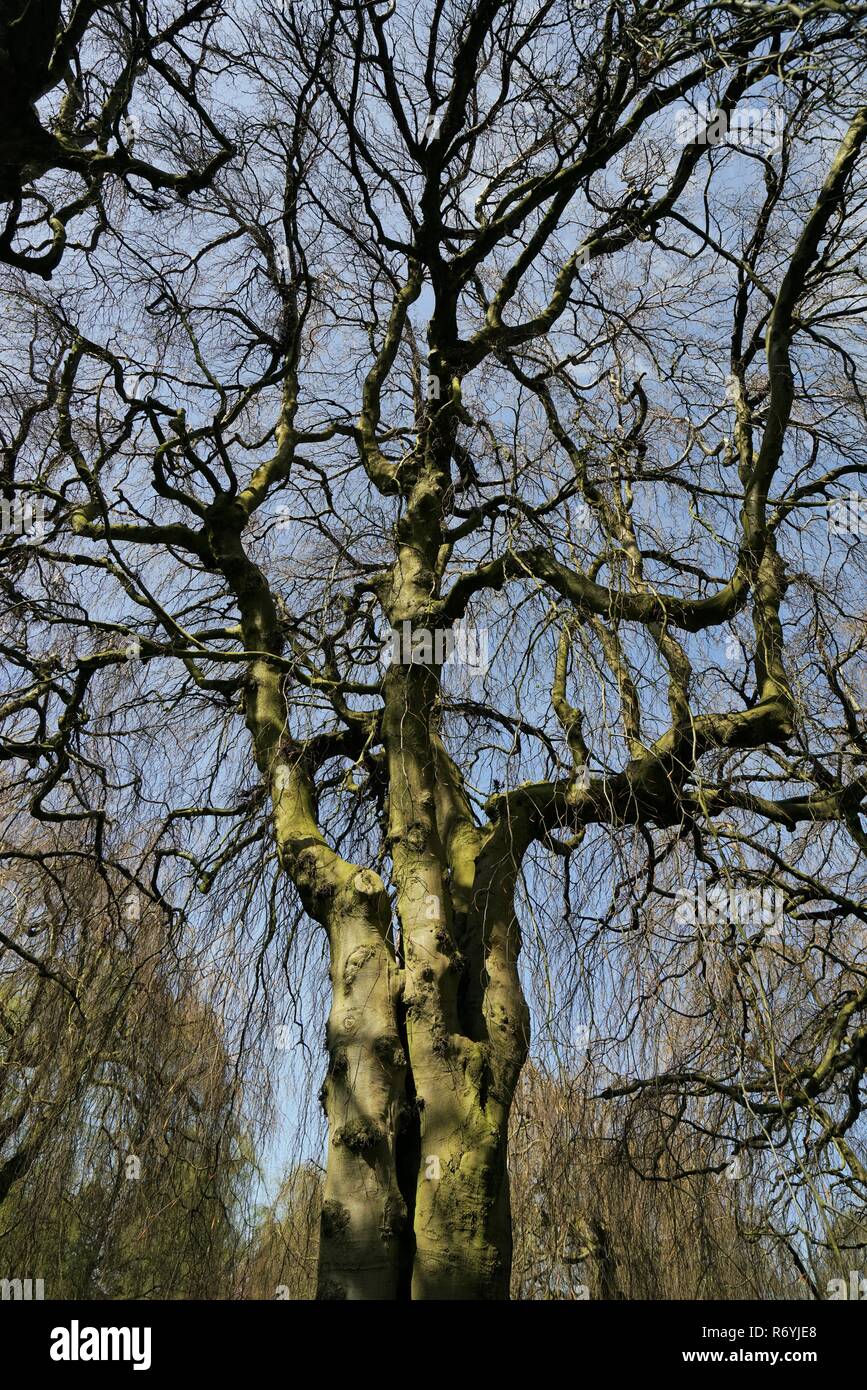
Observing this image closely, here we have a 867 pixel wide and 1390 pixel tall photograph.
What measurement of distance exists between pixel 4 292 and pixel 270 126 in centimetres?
113

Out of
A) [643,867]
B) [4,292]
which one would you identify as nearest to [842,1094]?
[643,867]

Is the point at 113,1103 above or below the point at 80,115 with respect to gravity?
below

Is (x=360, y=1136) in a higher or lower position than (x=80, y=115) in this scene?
lower

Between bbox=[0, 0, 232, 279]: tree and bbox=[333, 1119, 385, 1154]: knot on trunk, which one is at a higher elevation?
bbox=[0, 0, 232, 279]: tree

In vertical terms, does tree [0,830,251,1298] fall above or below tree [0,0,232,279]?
below

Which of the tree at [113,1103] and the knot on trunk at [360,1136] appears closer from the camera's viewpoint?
the knot on trunk at [360,1136]

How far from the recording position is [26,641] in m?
4.22

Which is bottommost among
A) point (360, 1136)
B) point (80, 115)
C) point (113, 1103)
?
point (360, 1136)

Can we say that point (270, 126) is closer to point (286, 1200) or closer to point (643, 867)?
point (643, 867)

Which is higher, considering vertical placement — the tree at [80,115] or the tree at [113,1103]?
the tree at [80,115]

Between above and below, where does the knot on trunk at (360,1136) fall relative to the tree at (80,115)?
below

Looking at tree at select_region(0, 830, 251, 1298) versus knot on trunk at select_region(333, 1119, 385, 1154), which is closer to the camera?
knot on trunk at select_region(333, 1119, 385, 1154)

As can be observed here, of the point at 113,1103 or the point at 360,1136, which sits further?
the point at 113,1103

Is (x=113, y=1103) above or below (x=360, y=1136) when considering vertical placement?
above
